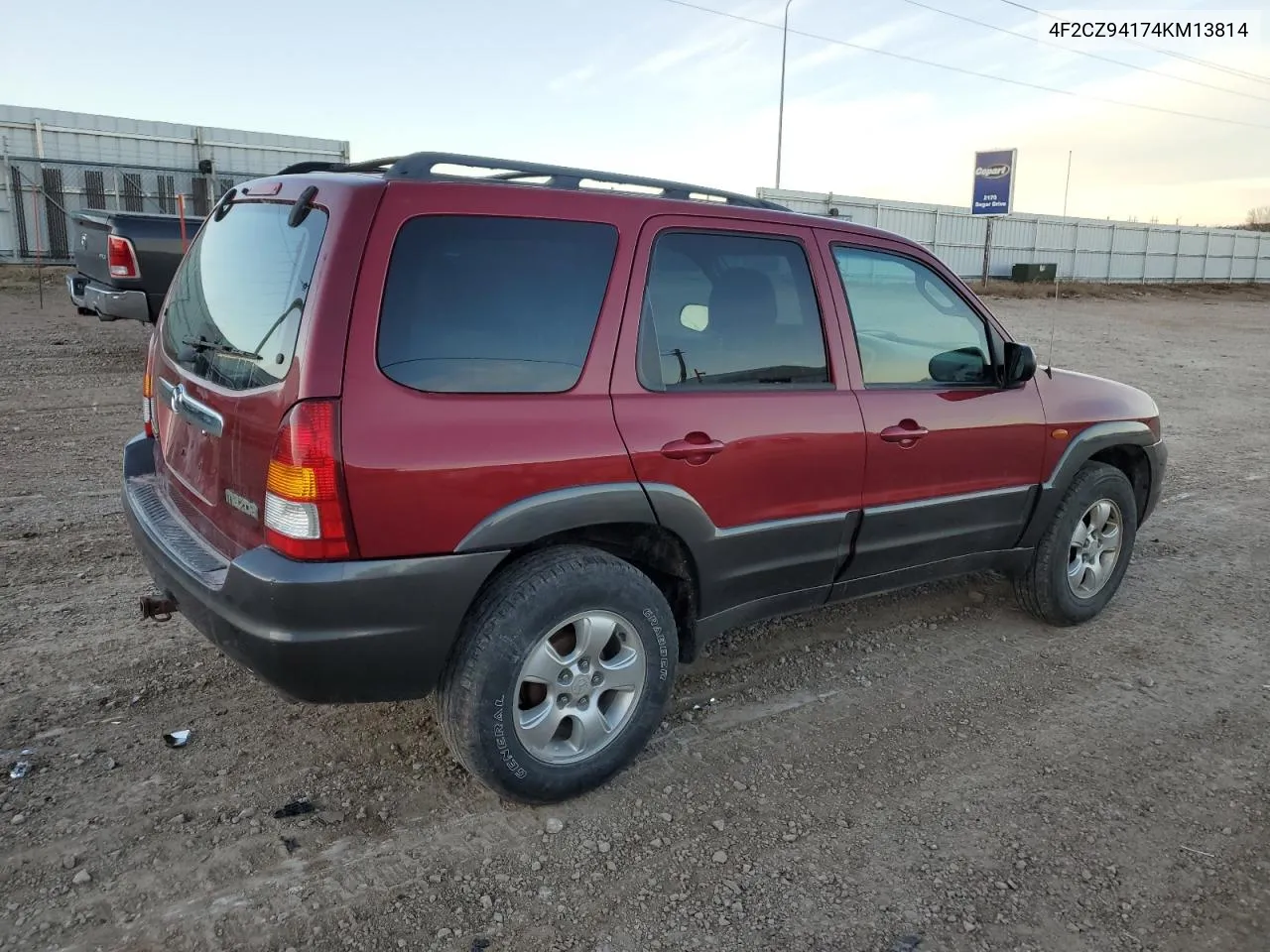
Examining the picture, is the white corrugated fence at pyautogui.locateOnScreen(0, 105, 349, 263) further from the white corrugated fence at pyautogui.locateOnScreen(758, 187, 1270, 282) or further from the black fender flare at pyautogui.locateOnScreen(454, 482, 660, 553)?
the black fender flare at pyautogui.locateOnScreen(454, 482, 660, 553)

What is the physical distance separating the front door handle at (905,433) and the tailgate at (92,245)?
342 inches

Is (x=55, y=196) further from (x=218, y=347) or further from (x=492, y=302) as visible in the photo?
(x=492, y=302)

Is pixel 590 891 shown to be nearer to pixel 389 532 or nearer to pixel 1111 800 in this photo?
pixel 389 532

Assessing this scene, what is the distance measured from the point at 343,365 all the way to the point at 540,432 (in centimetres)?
59

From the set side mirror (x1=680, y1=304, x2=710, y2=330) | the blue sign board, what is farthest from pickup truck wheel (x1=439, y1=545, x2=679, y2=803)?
the blue sign board

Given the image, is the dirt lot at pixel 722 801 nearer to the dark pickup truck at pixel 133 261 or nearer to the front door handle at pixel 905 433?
the front door handle at pixel 905 433

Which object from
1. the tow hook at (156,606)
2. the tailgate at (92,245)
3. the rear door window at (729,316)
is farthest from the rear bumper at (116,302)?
the rear door window at (729,316)

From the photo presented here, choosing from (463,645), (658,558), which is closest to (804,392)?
(658,558)

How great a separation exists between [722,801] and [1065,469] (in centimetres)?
233

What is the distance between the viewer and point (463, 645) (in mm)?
2756

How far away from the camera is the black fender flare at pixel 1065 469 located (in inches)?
168

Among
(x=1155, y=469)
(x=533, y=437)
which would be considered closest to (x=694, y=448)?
(x=533, y=437)

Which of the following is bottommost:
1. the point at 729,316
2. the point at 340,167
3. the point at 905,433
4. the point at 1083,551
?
the point at 1083,551

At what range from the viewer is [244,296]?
292cm
